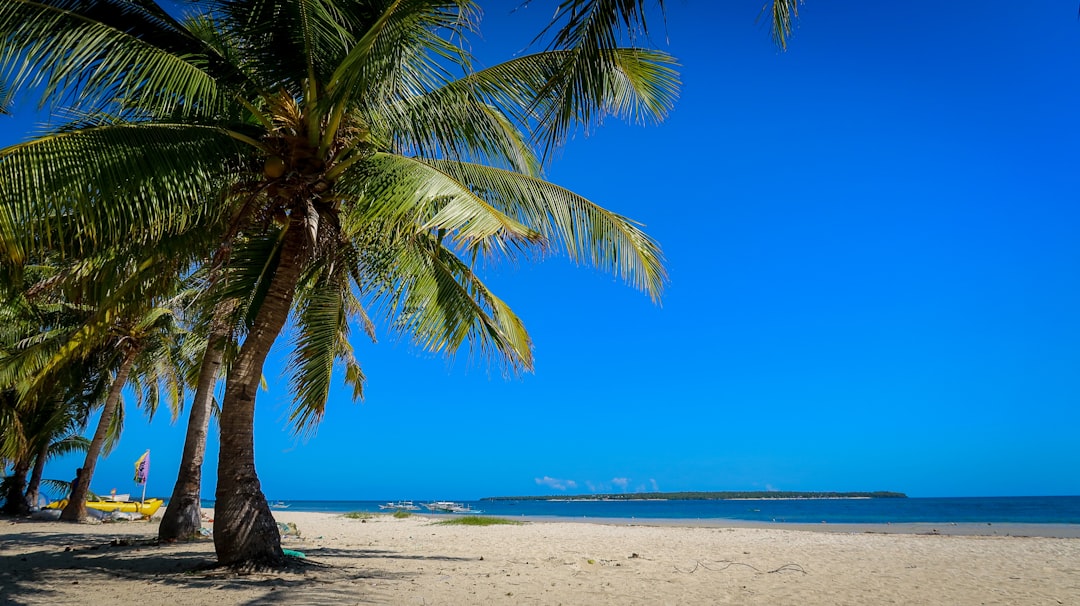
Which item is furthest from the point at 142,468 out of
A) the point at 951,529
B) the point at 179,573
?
the point at 951,529

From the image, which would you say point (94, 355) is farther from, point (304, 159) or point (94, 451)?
point (304, 159)

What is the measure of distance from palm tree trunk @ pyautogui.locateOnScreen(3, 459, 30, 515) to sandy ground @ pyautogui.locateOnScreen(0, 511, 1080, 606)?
25.4 ft

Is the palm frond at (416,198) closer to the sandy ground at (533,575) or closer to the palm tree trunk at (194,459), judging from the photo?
the sandy ground at (533,575)

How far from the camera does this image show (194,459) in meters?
9.38

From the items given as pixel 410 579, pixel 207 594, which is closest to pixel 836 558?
pixel 410 579

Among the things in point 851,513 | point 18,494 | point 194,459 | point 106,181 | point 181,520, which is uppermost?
point 106,181

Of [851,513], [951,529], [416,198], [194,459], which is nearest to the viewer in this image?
[416,198]

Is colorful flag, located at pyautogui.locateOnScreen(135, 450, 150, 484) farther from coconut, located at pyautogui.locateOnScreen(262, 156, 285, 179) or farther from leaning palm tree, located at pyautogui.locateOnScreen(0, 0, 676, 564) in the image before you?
coconut, located at pyautogui.locateOnScreen(262, 156, 285, 179)

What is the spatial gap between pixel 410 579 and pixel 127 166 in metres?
4.58

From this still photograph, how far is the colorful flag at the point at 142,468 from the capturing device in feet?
60.2

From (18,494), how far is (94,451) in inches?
202

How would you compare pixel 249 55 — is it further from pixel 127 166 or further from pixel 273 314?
pixel 273 314

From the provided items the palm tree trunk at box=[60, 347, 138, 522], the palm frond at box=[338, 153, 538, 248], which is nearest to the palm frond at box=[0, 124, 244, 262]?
the palm frond at box=[338, 153, 538, 248]

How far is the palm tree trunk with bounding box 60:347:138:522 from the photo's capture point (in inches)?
531
